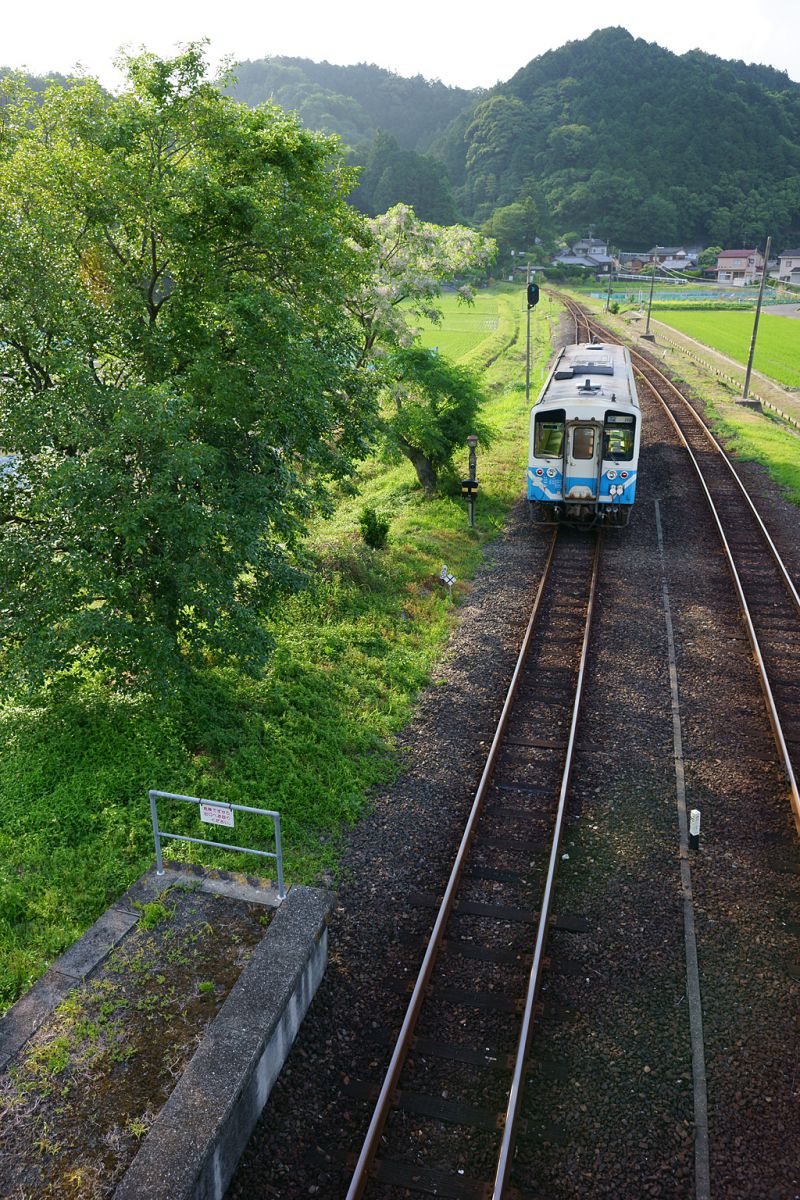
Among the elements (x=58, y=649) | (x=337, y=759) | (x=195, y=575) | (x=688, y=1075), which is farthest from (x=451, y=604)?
(x=688, y=1075)

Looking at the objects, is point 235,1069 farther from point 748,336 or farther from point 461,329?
point 461,329

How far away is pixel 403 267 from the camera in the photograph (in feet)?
82.9

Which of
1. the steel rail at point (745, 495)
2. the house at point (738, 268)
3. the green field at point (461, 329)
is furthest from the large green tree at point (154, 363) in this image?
the house at point (738, 268)

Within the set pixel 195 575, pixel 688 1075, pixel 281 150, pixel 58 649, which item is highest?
pixel 281 150

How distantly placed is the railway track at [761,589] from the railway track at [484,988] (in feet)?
10.0

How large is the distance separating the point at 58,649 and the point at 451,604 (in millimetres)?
9285

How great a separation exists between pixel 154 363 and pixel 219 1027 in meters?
8.75

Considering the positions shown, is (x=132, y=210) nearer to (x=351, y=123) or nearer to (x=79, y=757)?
(x=79, y=757)

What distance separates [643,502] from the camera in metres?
23.8

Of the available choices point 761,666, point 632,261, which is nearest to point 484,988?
point 761,666

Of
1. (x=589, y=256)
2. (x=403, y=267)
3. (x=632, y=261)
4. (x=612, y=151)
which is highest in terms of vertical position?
(x=612, y=151)

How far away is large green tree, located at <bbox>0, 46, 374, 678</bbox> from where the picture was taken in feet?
32.4

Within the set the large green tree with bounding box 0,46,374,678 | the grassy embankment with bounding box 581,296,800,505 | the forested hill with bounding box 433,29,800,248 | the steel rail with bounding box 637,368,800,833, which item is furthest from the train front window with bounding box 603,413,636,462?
the forested hill with bounding box 433,29,800,248

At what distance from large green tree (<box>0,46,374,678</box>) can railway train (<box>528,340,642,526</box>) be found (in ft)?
26.3
